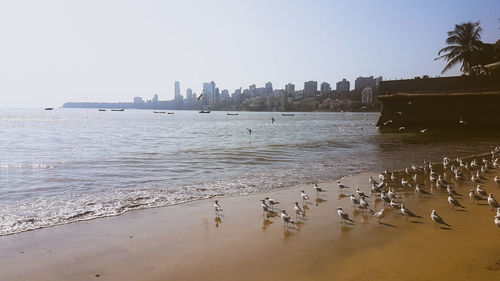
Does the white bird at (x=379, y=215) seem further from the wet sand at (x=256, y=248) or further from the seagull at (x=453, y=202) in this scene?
the seagull at (x=453, y=202)

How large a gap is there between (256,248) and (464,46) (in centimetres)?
5289

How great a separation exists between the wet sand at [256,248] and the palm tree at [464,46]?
45.9m

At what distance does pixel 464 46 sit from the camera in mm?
49562

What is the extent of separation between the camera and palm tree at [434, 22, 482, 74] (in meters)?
48.9

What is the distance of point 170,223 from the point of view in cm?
1015

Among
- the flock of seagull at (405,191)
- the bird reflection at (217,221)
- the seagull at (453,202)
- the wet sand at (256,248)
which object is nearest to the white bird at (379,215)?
the flock of seagull at (405,191)

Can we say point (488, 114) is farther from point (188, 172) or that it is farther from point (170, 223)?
point (170, 223)

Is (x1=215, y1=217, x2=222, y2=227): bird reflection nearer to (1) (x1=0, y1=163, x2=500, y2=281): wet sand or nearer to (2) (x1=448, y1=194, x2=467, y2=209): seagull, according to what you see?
(1) (x1=0, y1=163, x2=500, y2=281): wet sand

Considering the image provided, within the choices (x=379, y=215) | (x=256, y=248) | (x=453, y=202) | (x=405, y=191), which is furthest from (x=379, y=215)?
(x=405, y=191)

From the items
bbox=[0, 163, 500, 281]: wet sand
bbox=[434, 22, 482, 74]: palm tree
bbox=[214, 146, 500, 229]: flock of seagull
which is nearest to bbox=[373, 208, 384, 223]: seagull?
bbox=[214, 146, 500, 229]: flock of seagull

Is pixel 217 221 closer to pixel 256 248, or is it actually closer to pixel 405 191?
pixel 256 248

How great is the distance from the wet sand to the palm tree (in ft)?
151

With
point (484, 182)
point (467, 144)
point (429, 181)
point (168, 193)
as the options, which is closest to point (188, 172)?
point (168, 193)

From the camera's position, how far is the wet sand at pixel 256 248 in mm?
6879
